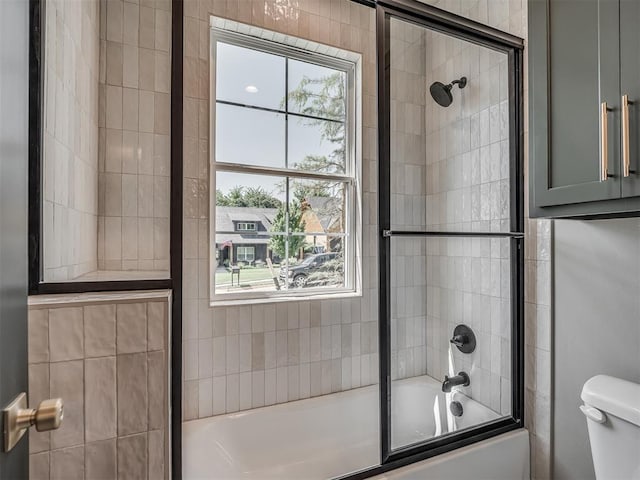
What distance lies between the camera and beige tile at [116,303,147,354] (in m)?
0.85

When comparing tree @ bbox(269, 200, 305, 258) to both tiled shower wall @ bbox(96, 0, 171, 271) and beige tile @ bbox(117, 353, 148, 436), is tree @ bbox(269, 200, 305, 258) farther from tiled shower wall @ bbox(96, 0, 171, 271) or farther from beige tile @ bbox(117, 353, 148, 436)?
beige tile @ bbox(117, 353, 148, 436)

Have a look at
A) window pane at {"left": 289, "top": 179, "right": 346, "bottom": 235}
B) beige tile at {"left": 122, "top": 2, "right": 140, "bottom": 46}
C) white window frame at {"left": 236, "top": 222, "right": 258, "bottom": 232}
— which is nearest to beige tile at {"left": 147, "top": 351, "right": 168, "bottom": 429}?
white window frame at {"left": 236, "top": 222, "right": 258, "bottom": 232}

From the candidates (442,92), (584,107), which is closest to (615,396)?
(584,107)

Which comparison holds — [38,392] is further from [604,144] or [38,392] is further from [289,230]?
[604,144]

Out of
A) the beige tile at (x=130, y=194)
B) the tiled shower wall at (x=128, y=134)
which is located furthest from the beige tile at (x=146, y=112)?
the beige tile at (x=130, y=194)

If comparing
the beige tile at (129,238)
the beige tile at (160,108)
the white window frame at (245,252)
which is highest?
the beige tile at (160,108)

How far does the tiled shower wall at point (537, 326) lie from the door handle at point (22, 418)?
1646 mm

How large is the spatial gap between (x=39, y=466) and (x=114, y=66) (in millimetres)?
1404

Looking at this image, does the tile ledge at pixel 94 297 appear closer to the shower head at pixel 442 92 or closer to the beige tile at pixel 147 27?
the beige tile at pixel 147 27

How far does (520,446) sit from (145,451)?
1.52m

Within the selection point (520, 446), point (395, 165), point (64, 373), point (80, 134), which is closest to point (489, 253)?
point (395, 165)

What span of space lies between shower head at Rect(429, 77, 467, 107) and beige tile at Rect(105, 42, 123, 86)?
128 cm

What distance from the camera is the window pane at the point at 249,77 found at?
1.79 meters

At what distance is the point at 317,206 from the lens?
6.51 ft
